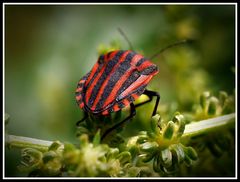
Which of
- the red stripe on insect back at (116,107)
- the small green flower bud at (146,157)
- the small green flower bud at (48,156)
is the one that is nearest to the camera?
the small green flower bud at (48,156)

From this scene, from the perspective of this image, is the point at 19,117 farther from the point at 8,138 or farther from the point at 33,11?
the point at 8,138

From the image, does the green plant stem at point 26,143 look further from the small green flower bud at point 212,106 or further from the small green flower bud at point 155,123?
the small green flower bud at point 212,106

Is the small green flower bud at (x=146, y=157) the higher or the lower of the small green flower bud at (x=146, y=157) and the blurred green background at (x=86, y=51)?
the lower

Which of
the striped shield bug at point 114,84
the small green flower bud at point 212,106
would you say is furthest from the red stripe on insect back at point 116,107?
the small green flower bud at point 212,106

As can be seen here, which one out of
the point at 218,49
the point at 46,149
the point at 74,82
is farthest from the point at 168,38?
the point at 46,149

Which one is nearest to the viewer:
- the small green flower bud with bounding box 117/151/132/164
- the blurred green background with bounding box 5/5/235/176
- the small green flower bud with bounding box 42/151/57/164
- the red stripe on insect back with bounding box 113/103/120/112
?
the small green flower bud with bounding box 42/151/57/164

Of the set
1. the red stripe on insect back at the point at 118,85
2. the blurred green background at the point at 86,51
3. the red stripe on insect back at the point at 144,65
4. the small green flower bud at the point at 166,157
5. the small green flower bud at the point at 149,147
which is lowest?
the small green flower bud at the point at 166,157

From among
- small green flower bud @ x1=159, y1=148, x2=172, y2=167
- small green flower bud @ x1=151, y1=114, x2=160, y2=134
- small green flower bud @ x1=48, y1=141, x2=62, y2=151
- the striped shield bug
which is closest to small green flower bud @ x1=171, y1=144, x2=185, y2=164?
small green flower bud @ x1=159, y1=148, x2=172, y2=167

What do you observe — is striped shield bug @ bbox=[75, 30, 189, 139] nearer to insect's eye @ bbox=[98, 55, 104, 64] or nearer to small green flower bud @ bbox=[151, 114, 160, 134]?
insect's eye @ bbox=[98, 55, 104, 64]
